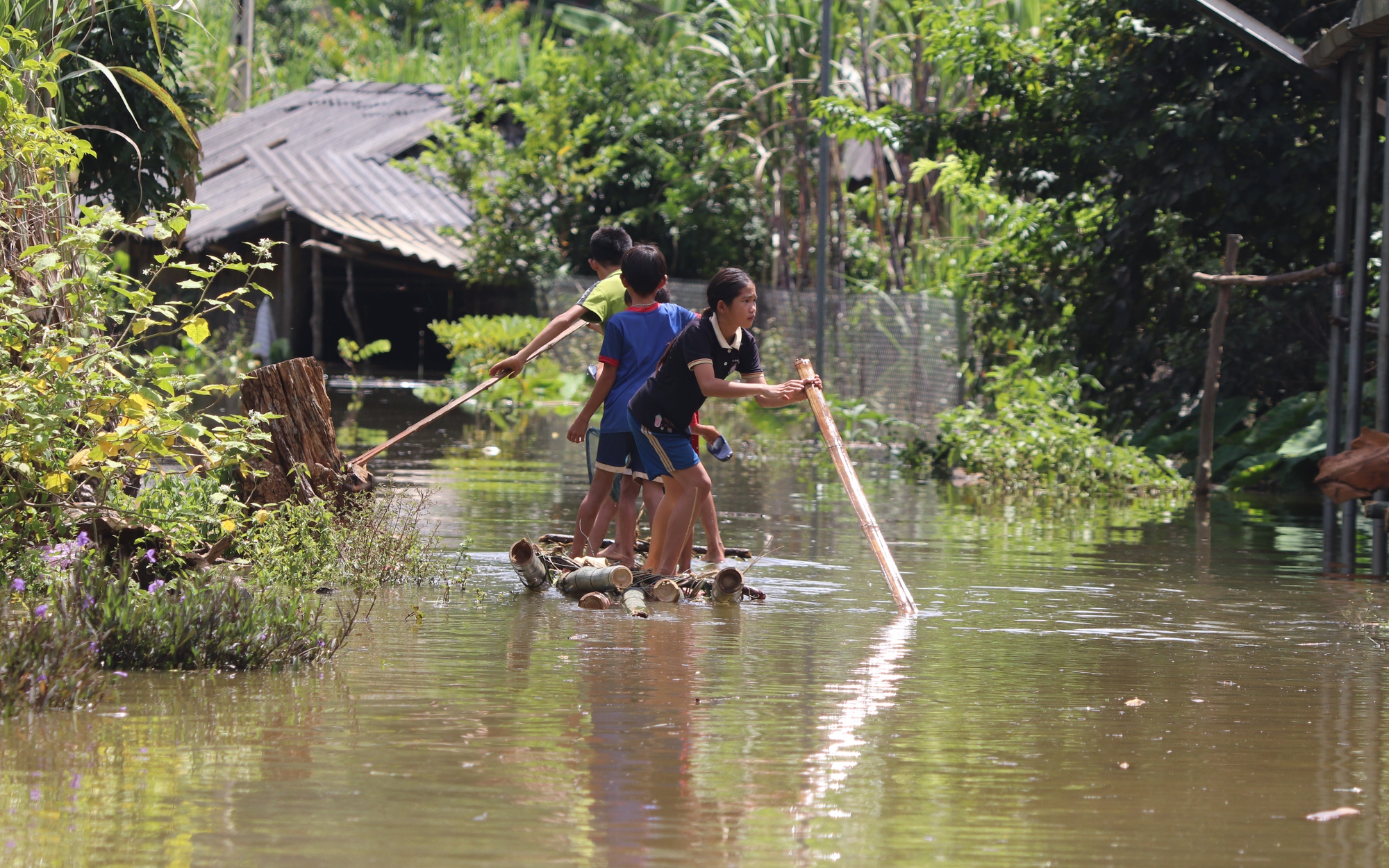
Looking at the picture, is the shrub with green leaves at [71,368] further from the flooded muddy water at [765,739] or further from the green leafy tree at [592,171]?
the green leafy tree at [592,171]

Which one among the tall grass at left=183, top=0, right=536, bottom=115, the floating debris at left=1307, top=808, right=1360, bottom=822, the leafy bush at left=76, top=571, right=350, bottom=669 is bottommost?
the floating debris at left=1307, top=808, right=1360, bottom=822

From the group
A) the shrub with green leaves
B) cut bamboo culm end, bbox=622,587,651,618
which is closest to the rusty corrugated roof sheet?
the shrub with green leaves

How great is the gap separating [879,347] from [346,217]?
35.9 ft

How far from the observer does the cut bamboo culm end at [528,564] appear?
25.6 ft

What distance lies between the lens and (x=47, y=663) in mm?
5105

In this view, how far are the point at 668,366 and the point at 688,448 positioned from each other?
392mm

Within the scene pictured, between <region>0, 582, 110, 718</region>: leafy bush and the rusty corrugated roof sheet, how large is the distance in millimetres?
22035

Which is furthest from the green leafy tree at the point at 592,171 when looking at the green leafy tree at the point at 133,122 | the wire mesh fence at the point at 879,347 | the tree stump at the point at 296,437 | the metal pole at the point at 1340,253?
the tree stump at the point at 296,437

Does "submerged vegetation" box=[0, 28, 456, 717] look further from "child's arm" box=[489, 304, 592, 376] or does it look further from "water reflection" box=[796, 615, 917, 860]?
"water reflection" box=[796, 615, 917, 860]

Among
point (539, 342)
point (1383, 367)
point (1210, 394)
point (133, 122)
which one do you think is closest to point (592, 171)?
point (1210, 394)

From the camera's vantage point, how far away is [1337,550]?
33.9ft

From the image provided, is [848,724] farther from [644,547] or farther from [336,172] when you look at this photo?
[336,172]

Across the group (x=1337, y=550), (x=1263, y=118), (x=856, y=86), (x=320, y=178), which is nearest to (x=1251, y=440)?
(x=1263, y=118)

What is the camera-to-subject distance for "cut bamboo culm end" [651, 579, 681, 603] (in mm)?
7648
